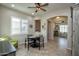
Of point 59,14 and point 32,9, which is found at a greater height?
point 32,9

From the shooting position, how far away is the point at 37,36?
214 centimetres

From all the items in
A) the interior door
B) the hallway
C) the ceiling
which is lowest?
the hallway

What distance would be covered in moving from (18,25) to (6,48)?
0.50 metres

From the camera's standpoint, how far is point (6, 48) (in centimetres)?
205

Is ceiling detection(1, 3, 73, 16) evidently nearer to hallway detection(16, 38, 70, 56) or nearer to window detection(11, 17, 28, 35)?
window detection(11, 17, 28, 35)

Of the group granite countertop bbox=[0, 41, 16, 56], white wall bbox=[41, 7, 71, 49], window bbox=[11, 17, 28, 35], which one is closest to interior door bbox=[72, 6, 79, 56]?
white wall bbox=[41, 7, 71, 49]

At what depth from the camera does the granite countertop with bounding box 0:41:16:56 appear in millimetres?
1984

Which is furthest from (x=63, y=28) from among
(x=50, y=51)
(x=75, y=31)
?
(x=50, y=51)

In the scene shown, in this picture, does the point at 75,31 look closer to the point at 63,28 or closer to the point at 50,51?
the point at 63,28

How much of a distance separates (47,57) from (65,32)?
0.59 m

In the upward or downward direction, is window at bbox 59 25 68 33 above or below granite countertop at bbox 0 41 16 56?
above

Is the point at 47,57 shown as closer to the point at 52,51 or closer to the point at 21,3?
the point at 52,51

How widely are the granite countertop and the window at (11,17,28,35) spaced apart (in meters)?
0.24

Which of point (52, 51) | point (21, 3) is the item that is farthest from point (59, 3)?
point (52, 51)
